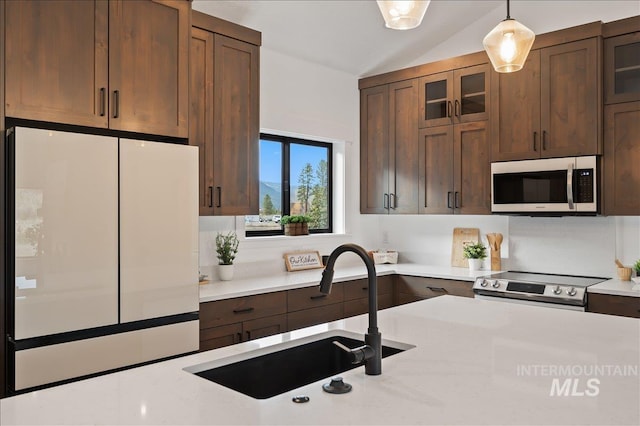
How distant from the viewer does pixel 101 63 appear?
2.55 m

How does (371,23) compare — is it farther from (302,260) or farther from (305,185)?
(302,260)

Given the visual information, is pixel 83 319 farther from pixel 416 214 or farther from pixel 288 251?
pixel 416 214

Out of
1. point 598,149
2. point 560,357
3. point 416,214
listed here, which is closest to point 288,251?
point 416,214

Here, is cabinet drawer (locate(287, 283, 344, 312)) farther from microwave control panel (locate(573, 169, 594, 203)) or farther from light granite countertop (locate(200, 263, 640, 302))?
microwave control panel (locate(573, 169, 594, 203))

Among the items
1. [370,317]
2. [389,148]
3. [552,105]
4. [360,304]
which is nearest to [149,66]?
[370,317]

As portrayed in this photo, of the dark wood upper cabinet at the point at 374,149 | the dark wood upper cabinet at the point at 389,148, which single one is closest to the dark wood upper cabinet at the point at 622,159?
the dark wood upper cabinet at the point at 389,148

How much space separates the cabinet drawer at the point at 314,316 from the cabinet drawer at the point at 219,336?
0.42 m

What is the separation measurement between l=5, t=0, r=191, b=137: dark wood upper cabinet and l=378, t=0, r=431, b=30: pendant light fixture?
1.48 meters

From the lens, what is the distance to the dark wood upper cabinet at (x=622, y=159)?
3500 mm

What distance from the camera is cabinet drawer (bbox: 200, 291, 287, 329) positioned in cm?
305

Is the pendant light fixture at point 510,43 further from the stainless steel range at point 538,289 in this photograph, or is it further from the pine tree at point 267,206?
the pine tree at point 267,206

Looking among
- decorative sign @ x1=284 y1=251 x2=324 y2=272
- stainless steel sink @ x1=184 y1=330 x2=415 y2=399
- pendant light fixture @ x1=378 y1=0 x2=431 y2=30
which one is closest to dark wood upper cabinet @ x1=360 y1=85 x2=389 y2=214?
decorative sign @ x1=284 y1=251 x2=324 y2=272

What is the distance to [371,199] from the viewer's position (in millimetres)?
4906

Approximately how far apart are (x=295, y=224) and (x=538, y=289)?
1.91 meters
